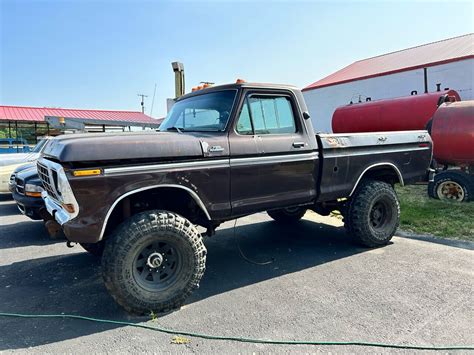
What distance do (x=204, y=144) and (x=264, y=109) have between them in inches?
39.9

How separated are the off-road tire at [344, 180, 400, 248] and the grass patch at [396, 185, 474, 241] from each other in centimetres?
103

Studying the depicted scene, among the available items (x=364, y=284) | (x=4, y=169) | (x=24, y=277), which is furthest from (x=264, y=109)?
(x=4, y=169)

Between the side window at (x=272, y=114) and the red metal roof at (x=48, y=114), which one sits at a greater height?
the red metal roof at (x=48, y=114)

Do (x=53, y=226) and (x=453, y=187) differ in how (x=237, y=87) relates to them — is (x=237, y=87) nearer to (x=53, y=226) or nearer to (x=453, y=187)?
(x=53, y=226)

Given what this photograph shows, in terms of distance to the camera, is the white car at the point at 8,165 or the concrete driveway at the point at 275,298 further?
the white car at the point at 8,165

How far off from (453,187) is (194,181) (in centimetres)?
707

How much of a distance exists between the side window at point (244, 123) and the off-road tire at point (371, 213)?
2.05 m

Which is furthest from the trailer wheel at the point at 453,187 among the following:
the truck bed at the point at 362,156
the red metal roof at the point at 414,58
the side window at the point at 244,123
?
the red metal roof at the point at 414,58

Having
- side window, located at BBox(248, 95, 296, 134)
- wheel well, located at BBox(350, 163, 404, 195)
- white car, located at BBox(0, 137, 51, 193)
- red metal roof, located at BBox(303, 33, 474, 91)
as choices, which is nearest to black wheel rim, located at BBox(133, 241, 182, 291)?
side window, located at BBox(248, 95, 296, 134)

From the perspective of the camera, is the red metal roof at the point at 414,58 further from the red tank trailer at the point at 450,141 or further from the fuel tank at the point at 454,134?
the fuel tank at the point at 454,134

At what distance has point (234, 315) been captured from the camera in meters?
3.26

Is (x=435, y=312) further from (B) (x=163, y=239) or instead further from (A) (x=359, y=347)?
(B) (x=163, y=239)

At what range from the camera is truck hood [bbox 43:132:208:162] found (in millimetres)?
2988

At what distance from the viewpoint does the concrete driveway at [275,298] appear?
2883 mm
